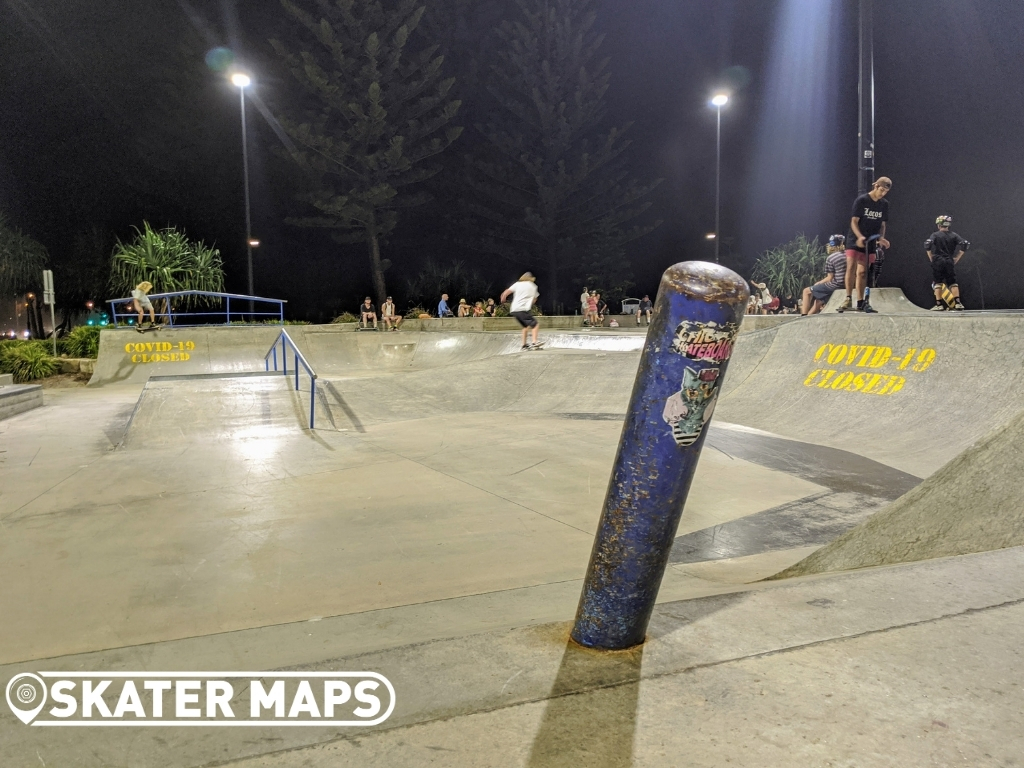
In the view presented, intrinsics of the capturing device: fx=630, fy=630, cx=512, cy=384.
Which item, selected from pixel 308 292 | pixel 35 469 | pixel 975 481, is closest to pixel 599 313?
pixel 308 292

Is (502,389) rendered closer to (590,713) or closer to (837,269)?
(837,269)

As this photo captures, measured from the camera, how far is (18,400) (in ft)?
34.3

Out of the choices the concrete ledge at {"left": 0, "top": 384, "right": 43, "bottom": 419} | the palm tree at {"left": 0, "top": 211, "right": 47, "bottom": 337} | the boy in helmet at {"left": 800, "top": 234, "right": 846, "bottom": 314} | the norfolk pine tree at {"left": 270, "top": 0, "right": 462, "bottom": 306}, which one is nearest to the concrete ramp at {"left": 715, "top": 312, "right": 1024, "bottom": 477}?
the boy in helmet at {"left": 800, "top": 234, "right": 846, "bottom": 314}

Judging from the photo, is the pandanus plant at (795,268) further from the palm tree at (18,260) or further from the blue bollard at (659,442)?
the palm tree at (18,260)

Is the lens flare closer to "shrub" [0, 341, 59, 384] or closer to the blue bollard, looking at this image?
"shrub" [0, 341, 59, 384]

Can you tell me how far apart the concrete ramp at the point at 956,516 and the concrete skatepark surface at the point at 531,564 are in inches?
0.6

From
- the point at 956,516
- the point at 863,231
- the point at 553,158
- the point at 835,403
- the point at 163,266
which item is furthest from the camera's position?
the point at 553,158

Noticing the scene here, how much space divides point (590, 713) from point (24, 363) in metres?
18.7

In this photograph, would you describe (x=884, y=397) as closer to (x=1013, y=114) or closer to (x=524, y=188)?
(x=1013, y=114)

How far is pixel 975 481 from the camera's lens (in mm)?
2824

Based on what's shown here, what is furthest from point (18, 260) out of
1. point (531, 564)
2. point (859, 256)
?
point (531, 564)

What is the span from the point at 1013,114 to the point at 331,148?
25338 millimetres

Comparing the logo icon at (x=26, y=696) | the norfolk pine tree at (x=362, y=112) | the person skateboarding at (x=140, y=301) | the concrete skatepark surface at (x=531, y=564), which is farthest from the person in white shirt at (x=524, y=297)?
the norfolk pine tree at (x=362, y=112)

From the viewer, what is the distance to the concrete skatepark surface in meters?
1.49
